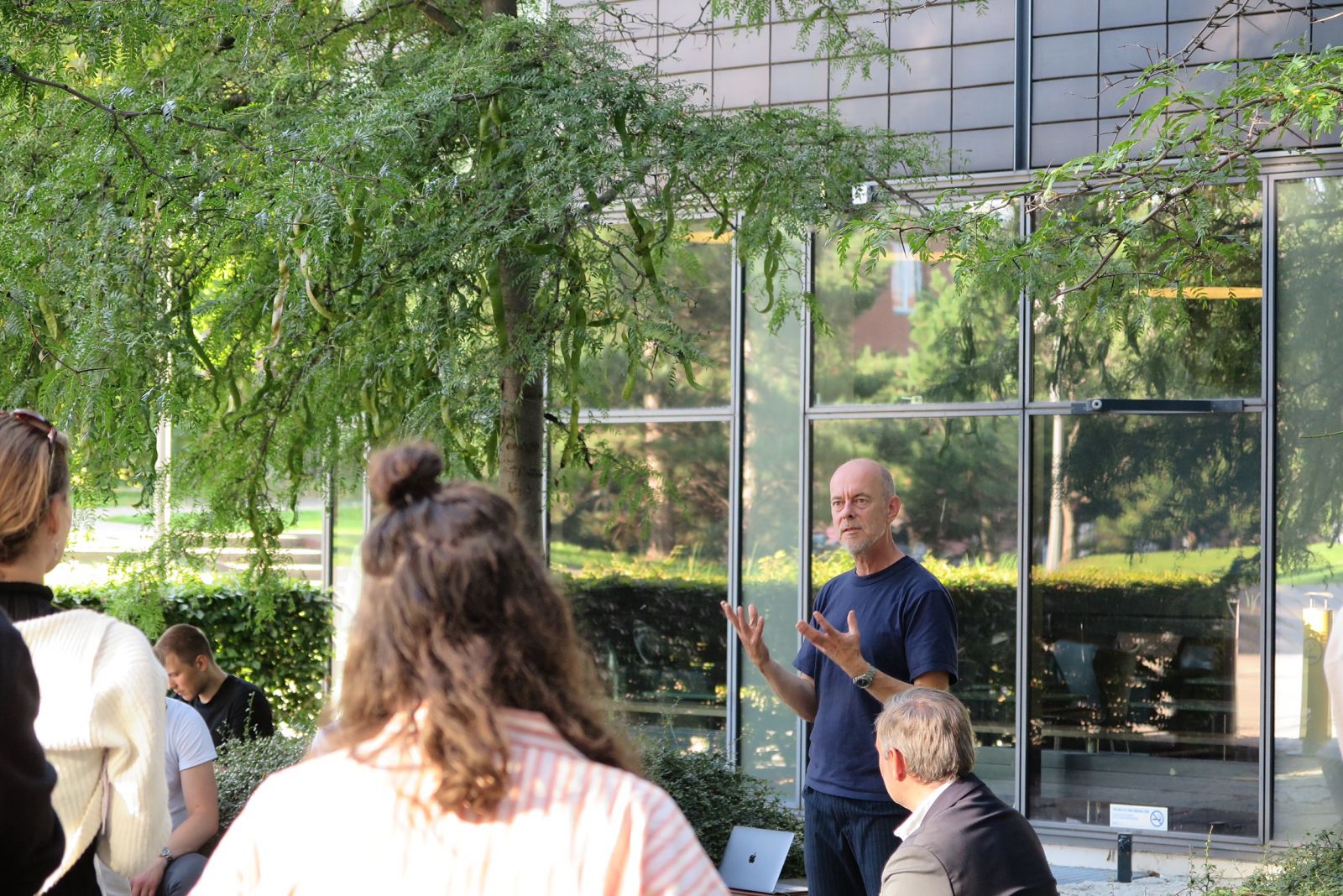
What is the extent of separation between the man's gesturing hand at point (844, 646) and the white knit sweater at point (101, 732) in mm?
2196

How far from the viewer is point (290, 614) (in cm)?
1135

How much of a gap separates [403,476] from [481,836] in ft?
1.46

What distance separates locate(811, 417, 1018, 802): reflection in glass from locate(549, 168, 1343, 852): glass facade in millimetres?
17

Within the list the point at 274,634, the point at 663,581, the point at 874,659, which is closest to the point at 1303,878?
the point at 874,659

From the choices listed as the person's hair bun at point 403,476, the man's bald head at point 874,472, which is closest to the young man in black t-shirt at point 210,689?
the man's bald head at point 874,472

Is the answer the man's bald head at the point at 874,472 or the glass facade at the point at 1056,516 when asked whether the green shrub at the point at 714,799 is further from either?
the man's bald head at the point at 874,472

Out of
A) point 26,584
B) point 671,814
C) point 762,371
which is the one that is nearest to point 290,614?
point 762,371

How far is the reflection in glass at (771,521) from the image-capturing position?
9.57 metres

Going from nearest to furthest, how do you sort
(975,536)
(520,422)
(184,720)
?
(184,720) < (520,422) < (975,536)

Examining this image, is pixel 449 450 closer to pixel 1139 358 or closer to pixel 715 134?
pixel 715 134

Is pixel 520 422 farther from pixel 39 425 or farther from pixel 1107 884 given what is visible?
pixel 1107 884

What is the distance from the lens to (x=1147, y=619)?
28.2ft

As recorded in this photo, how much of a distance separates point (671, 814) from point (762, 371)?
27.1 feet

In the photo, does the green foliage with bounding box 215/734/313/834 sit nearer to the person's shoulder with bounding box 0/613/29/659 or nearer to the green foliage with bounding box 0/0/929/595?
the green foliage with bounding box 0/0/929/595
